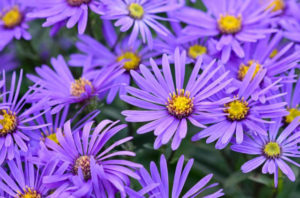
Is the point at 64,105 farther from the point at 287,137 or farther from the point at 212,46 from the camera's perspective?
the point at 287,137

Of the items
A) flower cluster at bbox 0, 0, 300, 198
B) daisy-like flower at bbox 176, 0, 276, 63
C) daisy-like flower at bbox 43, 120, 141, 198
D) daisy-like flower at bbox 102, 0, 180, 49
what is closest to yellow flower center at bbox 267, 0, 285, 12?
flower cluster at bbox 0, 0, 300, 198

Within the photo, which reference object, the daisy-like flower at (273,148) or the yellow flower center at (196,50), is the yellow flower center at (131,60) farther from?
the daisy-like flower at (273,148)

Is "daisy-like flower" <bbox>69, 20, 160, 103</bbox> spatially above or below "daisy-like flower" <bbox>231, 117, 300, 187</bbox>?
above

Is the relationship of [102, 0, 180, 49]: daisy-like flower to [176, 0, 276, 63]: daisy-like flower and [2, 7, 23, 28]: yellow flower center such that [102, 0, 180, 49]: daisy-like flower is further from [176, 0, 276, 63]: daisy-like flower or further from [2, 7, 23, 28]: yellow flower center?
[2, 7, 23, 28]: yellow flower center

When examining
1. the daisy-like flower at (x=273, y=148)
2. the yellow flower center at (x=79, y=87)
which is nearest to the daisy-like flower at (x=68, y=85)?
the yellow flower center at (x=79, y=87)

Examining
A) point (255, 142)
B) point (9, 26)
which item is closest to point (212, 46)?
point (255, 142)

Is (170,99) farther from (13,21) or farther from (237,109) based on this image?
(13,21)

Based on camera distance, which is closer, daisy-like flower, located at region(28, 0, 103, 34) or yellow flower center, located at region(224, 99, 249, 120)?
yellow flower center, located at region(224, 99, 249, 120)
